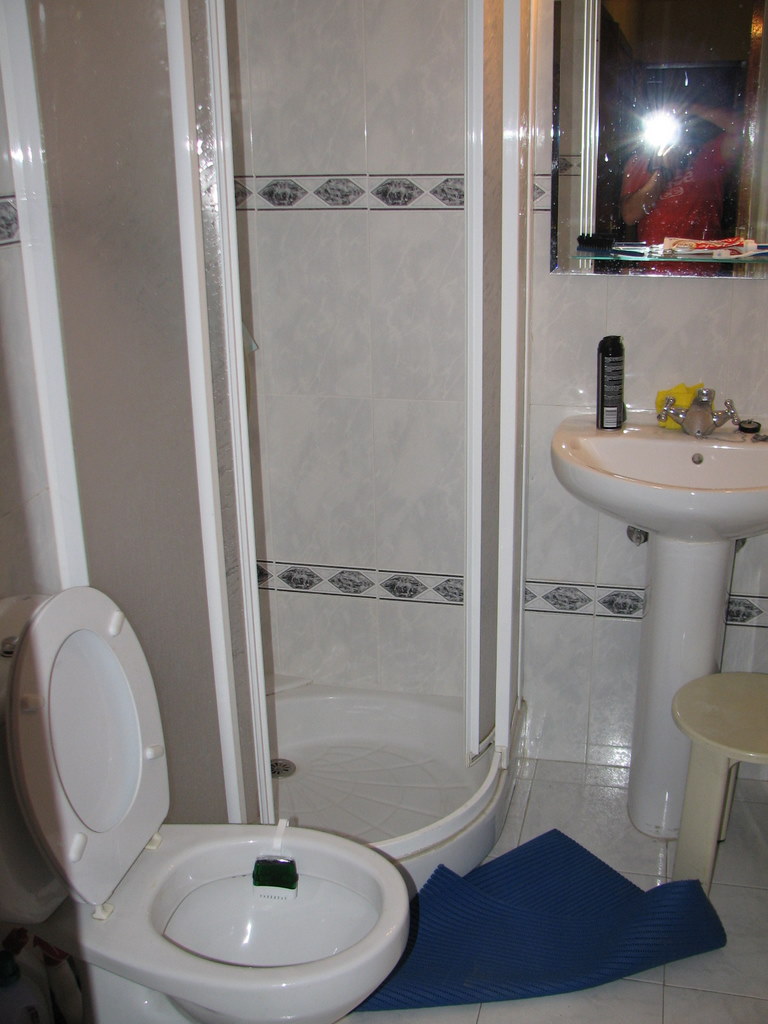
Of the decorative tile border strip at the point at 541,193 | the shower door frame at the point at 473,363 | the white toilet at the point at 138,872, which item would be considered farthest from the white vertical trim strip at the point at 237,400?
the decorative tile border strip at the point at 541,193

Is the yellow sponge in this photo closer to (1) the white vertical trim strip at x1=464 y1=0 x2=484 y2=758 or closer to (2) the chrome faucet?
(2) the chrome faucet

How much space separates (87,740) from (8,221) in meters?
0.76

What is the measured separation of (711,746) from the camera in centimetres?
194

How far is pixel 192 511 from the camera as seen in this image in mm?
1553

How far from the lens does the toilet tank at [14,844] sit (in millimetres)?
1294

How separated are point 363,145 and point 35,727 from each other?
156 cm

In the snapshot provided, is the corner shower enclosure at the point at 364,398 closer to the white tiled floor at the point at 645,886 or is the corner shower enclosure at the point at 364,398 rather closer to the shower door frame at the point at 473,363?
the shower door frame at the point at 473,363

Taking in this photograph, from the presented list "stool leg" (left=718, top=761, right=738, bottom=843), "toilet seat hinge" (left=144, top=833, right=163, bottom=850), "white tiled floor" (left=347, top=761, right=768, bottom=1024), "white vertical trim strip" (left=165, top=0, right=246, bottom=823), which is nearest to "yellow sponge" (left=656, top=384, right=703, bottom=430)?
"stool leg" (left=718, top=761, right=738, bottom=843)

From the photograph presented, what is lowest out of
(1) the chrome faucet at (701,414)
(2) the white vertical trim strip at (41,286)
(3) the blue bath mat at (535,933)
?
(3) the blue bath mat at (535,933)

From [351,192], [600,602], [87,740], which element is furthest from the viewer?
[600,602]

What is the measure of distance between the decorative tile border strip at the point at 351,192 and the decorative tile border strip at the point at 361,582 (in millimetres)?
932

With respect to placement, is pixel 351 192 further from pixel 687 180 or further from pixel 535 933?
pixel 535 933

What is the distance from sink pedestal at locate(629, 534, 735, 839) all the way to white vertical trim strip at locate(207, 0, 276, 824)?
926 millimetres

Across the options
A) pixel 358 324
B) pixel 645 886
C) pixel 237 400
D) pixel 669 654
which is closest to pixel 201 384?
pixel 237 400
